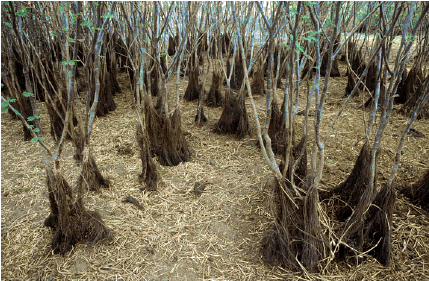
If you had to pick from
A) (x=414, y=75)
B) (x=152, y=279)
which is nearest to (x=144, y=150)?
(x=152, y=279)

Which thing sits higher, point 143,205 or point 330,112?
point 330,112

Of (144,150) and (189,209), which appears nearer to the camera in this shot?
(189,209)

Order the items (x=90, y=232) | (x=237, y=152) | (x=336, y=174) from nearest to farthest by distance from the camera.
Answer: (x=90, y=232), (x=336, y=174), (x=237, y=152)

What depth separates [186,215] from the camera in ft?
8.98

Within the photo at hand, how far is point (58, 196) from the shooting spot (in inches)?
84.0

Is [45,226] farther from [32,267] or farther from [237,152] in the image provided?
[237,152]

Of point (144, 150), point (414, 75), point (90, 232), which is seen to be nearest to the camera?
point (90, 232)

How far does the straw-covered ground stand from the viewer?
2164mm

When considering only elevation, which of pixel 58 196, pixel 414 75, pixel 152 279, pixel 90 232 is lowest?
pixel 152 279

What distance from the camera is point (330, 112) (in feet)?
16.5

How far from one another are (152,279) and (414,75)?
4.95 meters

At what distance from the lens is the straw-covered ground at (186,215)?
7.10 feet

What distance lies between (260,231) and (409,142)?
8.63 ft

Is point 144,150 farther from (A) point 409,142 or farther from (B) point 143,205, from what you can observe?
(A) point 409,142
